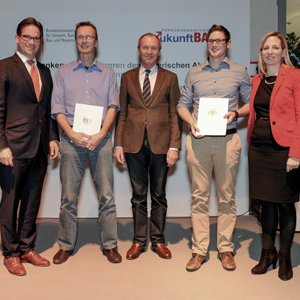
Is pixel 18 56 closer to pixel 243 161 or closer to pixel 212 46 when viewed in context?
pixel 212 46

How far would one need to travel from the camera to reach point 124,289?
2.72 m

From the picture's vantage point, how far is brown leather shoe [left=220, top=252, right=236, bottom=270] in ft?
10.0

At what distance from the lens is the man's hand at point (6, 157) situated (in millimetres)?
2949

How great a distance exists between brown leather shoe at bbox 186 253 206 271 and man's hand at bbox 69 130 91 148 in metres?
1.35

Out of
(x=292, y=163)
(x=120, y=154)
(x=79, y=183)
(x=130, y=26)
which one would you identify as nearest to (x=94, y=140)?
(x=120, y=154)

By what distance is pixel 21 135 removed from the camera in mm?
3043

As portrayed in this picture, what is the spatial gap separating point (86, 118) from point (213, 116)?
1068 mm

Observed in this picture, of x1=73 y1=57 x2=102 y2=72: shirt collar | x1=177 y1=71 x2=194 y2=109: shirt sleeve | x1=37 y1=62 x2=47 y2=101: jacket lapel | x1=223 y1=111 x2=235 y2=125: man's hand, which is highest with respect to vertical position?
x1=73 y1=57 x2=102 y2=72: shirt collar

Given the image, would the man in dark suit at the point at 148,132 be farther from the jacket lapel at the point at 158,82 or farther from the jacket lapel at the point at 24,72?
the jacket lapel at the point at 24,72

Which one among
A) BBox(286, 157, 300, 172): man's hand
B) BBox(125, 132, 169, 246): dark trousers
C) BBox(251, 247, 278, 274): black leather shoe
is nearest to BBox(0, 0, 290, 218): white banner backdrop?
BBox(125, 132, 169, 246): dark trousers

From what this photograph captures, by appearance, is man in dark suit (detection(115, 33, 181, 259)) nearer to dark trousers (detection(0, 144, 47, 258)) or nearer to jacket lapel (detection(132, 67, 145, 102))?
jacket lapel (detection(132, 67, 145, 102))

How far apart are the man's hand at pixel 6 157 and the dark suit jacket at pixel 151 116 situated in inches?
36.2

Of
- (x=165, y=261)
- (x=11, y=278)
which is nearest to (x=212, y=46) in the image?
(x=165, y=261)

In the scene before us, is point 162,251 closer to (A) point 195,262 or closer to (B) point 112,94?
(A) point 195,262
